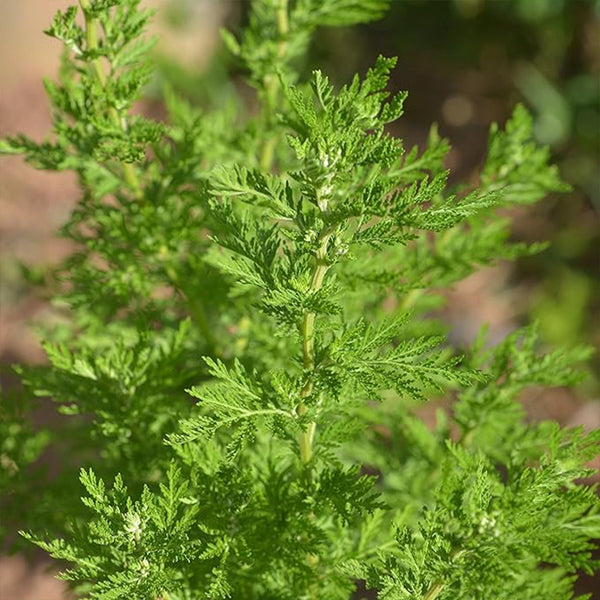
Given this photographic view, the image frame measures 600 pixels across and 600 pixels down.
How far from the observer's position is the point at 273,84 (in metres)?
1.82

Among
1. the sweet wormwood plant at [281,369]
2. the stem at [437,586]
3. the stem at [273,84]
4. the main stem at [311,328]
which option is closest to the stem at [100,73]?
the sweet wormwood plant at [281,369]

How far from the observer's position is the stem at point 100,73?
134 centimetres

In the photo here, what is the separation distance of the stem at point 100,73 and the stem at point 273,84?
1.29 ft

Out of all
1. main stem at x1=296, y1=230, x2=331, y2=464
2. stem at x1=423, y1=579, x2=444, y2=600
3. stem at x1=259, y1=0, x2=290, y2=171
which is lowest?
stem at x1=423, y1=579, x2=444, y2=600

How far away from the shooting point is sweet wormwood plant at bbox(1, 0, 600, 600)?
1139mm

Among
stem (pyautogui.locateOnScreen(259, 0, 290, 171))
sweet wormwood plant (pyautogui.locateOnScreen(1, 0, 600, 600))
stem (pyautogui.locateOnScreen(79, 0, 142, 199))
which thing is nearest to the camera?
sweet wormwood plant (pyautogui.locateOnScreen(1, 0, 600, 600))

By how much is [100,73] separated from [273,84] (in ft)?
1.66

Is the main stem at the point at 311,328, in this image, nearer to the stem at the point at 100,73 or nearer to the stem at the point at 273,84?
the stem at the point at 100,73

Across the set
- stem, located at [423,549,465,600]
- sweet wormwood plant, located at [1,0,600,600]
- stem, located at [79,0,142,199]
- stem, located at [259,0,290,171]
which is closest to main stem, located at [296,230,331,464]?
sweet wormwood plant, located at [1,0,600,600]

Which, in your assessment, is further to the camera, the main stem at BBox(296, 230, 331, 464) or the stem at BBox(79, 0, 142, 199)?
the stem at BBox(79, 0, 142, 199)

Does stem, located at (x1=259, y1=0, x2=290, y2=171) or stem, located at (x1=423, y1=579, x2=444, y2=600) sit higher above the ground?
stem, located at (x1=259, y1=0, x2=290, y2=171)

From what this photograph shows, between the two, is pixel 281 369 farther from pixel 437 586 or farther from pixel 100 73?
pixel 100 73

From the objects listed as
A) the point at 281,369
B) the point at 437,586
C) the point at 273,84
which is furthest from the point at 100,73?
the point at 437,586

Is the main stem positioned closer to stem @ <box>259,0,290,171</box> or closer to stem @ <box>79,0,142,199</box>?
stem @ <box>79,0,142,199</box>
